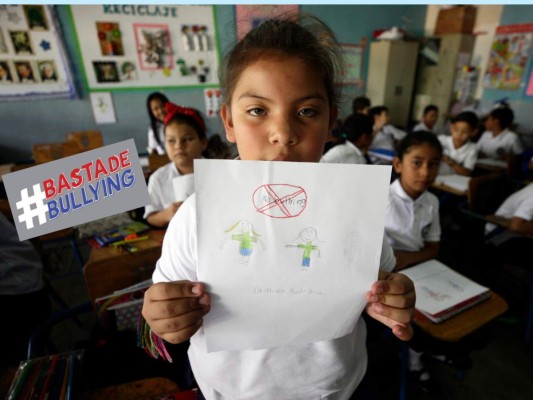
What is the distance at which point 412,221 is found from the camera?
1.58 metres

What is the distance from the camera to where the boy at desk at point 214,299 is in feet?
1.74

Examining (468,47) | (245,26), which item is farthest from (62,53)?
(468,47)

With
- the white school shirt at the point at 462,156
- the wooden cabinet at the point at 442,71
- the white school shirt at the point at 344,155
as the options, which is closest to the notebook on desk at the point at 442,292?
the white school shirt at the point at 344,155

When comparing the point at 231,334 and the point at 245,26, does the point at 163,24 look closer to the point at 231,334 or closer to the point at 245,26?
the point at 245,26

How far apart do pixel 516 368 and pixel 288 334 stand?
204 cm

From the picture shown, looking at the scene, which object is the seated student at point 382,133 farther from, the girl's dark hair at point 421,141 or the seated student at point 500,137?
the girl's dark hair at point 421,141

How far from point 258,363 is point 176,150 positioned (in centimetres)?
130

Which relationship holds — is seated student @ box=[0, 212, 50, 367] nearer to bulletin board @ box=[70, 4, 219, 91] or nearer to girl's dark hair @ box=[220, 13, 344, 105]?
girl's dark hair @ box=[220, 13, 344, 105]

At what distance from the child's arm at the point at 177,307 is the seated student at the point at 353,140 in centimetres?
218

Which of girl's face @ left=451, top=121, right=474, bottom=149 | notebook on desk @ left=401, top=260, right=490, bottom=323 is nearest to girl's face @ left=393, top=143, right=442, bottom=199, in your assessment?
notebook on desk @ left=401, top=260, right=490, bottom=323

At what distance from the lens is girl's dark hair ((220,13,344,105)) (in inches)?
23.3

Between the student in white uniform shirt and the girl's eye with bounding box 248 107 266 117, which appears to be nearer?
the girl's eye with bounding box 248 107 266 117

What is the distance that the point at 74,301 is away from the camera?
231 centimetres

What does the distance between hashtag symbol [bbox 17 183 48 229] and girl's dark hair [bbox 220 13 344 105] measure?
0.41 meters
